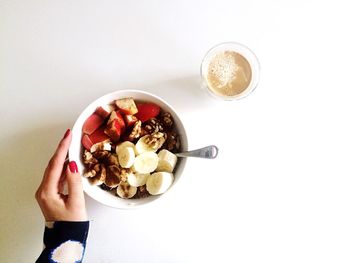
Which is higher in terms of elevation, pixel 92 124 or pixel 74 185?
pixel 92 124

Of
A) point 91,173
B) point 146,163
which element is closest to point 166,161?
point 146,163

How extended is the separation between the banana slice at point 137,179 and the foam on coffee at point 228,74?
0.23 m

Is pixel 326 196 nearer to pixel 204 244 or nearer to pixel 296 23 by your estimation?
pixel 204 244

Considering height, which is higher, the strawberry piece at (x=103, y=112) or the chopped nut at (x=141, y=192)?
the strawberry piece at (x=103, y=112)

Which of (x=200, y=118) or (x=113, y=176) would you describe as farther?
(x=200, y=118)

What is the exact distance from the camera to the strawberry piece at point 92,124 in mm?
753

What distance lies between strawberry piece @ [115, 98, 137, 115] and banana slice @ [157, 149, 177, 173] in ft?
0.32

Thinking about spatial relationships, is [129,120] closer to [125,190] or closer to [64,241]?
[125,190]

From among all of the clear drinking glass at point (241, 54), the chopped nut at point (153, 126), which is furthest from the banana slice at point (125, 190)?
the clear drinking glass at point (241, 54)

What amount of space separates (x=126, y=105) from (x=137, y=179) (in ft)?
0.46

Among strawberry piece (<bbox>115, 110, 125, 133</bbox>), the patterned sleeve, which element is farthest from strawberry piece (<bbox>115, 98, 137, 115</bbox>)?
the patterned sleeve

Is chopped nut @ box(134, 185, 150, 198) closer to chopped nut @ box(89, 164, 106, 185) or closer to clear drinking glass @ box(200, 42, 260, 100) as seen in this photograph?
chopped nut @ box(89, 164, 106, 185)

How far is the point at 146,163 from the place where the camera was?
75 cm

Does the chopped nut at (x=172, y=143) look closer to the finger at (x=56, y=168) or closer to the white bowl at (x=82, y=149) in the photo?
the white bowl at (x=82, y=149)
